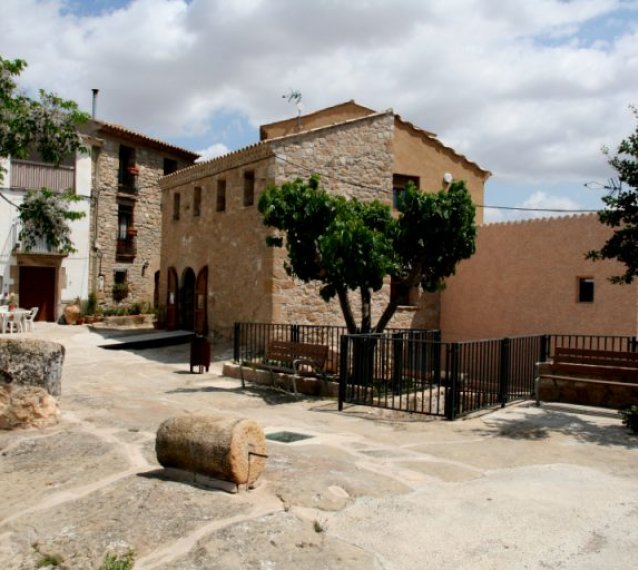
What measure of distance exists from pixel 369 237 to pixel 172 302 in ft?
36.6

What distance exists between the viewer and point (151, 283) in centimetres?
2823

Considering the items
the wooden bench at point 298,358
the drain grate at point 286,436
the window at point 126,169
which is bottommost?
the drain grate at point 286,436

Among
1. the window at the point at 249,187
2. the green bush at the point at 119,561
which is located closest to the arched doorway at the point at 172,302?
the window at the point at 249,187

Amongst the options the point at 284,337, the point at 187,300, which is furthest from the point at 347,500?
the point at 187,300

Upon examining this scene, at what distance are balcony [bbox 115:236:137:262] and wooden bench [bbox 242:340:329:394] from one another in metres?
17.1

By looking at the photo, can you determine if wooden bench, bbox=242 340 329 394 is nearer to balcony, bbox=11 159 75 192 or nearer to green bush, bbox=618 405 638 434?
green bush, bbox=618 405 638 434

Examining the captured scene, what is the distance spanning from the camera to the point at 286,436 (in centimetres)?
698

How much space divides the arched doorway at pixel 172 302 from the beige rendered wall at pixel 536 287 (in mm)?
8628

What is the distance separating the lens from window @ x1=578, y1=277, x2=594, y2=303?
14.5 meters

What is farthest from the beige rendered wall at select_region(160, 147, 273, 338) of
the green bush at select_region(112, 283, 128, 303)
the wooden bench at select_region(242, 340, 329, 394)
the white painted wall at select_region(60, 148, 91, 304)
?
the green bush at select_region(112, 283, 128, 303)

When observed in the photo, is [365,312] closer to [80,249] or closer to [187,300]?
[187,300]

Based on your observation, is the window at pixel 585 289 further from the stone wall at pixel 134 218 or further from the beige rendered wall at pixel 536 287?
the stone wall at pixel 134 218

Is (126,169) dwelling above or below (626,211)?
above

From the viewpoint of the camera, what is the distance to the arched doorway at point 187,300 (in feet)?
63.1
